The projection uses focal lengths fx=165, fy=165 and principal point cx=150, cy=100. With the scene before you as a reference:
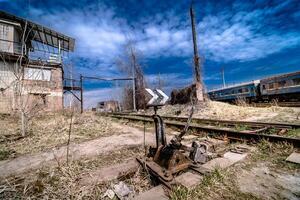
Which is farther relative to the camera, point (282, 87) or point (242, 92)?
point (242, 92)

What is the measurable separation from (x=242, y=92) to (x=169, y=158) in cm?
2532

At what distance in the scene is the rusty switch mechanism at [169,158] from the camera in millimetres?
2259

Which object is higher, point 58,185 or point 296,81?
point 296,81

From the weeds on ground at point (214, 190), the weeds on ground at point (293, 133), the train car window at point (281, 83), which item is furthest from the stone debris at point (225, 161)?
the train car window at point (281, 83)

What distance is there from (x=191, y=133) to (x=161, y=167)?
3.12 metres

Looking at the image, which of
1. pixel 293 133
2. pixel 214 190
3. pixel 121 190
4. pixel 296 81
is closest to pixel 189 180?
pixel 214 190

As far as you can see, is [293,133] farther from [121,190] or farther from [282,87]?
[282,87]

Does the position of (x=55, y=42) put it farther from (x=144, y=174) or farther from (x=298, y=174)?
(x=298, y=174)

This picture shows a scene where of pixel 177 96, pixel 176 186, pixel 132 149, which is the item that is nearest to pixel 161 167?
pixel 176 186

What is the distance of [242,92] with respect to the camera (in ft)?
78.6

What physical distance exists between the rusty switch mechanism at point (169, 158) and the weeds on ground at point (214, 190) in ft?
0.72

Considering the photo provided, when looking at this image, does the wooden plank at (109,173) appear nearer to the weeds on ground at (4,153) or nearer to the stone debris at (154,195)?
the stone debris at (154,195)

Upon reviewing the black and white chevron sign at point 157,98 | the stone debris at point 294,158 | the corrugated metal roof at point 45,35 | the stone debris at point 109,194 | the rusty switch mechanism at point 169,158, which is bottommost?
the stone debris at point 109,194

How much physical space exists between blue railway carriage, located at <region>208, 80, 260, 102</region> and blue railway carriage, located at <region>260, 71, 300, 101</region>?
4.68ft
